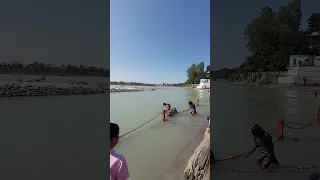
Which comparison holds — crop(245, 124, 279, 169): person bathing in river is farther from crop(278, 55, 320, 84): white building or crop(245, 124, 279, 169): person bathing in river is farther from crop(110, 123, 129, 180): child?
crop(278, 55, 320, 84): white building

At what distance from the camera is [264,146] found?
2818 mm

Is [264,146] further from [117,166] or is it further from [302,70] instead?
[302,70]

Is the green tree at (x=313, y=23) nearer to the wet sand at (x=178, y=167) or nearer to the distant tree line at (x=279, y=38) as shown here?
the distant tree line at (x=279, y=38)

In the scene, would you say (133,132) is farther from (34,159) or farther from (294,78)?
(294,78)

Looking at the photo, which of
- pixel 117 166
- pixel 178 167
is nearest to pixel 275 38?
pixel 178 167

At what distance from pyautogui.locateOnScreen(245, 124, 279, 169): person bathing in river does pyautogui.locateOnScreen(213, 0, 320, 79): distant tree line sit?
17.5 m

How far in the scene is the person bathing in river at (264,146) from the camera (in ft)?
8.76

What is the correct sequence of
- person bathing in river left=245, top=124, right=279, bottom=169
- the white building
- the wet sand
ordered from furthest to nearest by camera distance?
1. the white building
2. the wet sand
3. person bathing in river left=245, top=124, right=279, bottom=169

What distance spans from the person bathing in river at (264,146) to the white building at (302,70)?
14663 millimetres

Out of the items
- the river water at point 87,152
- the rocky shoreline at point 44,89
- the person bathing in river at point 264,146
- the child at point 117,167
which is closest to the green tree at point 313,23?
the river water at point 87,152

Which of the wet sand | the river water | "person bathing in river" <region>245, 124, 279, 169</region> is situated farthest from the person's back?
the wet sand

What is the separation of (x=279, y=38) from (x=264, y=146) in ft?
61.0

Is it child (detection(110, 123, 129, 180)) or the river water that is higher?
child (detection(110, 123, 129, 180))

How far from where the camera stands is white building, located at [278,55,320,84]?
50.8 feet
